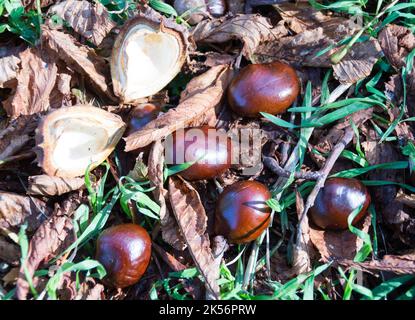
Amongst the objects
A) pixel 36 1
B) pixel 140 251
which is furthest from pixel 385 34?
pixel 36 1

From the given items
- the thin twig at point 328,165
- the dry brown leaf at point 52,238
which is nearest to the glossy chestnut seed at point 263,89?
the thin twig at point 328,165

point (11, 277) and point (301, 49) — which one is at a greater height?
point (301, 49)

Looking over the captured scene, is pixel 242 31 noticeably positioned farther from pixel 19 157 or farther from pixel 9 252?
pixel 9 252

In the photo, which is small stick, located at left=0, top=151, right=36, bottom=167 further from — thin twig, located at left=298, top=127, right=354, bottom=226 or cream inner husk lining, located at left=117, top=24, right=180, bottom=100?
thin twig, located at left=298, top=127, right=354, bottom=226

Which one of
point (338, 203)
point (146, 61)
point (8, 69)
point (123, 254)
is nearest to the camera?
point (123, 254)

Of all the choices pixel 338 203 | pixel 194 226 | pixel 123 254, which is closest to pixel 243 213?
pixel 194 226

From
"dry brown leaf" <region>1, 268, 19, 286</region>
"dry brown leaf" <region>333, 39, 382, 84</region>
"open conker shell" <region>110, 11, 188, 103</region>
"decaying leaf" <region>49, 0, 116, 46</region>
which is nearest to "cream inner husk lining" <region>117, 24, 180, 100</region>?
"open conker shell" <region>110, 11, 188, 103</region>

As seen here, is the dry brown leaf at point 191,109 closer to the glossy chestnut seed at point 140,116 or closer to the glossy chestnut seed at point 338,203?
the glossy chestnut seed at point 140,116
